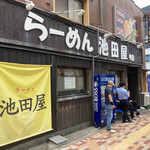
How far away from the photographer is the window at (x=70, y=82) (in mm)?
5680

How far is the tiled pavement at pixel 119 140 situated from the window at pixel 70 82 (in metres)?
1.79

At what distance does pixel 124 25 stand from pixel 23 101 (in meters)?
8.73

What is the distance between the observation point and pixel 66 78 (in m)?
5.95

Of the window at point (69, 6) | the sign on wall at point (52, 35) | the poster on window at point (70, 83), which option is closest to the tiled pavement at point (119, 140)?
the poster on window at point (70, 83)

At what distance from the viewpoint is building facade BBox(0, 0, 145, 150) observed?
4168mm

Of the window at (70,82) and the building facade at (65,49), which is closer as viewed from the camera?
the building facade at (65,49)

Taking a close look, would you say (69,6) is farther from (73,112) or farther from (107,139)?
(107,139)

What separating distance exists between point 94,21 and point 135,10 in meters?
6.29

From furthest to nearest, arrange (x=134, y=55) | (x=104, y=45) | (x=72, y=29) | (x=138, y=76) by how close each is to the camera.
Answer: (x=138, y=76) → (x=134, y=55) → (x=104, y=45) → (x=72, y=29)

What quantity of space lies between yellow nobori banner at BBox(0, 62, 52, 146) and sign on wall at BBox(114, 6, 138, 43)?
241 inches

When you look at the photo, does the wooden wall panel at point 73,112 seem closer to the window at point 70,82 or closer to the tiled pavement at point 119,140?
the window at point 70,82

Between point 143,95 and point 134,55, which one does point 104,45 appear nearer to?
point 134,55

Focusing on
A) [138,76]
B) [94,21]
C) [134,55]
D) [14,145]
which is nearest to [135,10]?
[134,55]

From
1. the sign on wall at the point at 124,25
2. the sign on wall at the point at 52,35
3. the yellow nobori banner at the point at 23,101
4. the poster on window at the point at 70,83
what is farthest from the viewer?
the sign on wall at the point at 124,25
